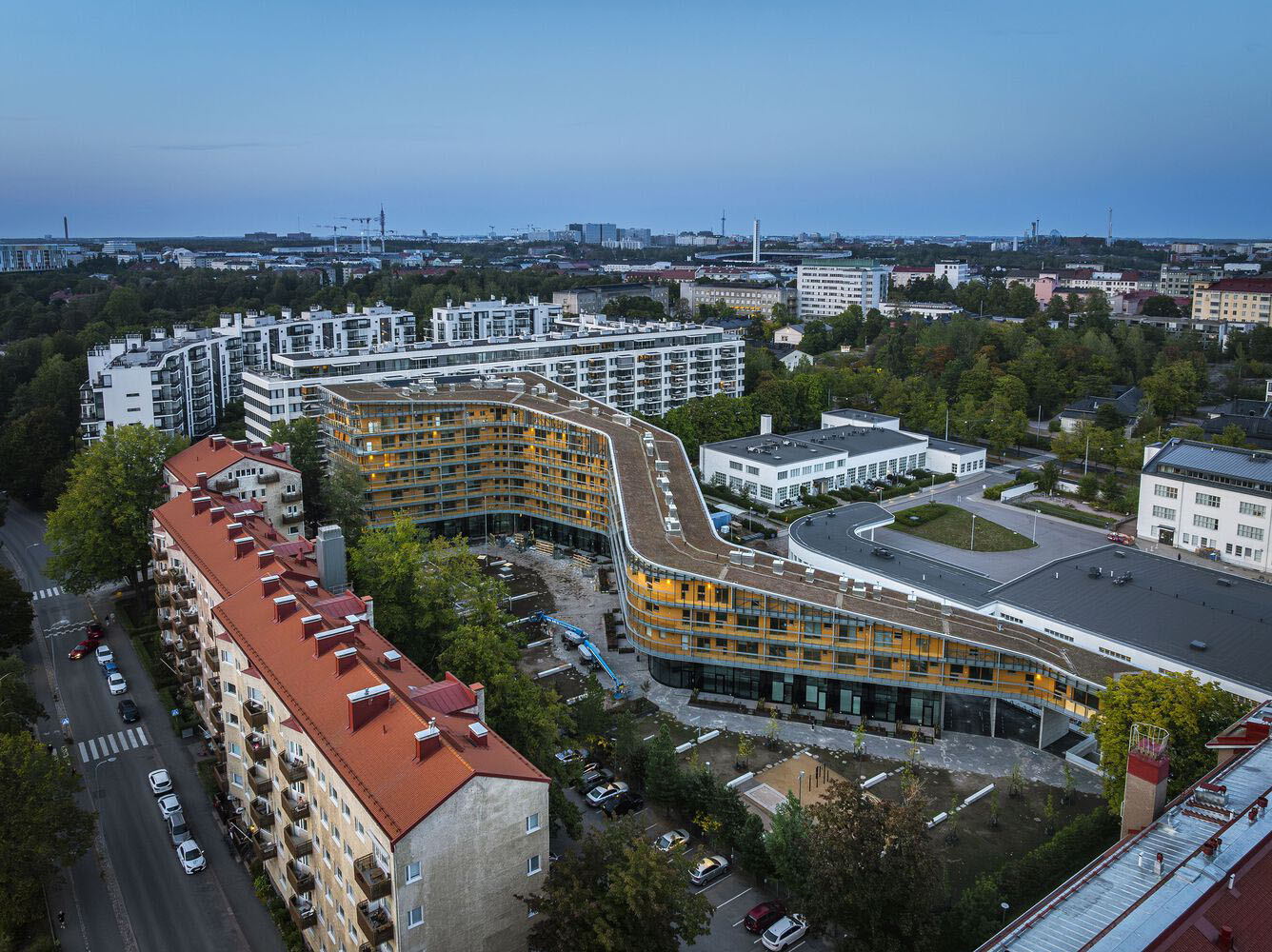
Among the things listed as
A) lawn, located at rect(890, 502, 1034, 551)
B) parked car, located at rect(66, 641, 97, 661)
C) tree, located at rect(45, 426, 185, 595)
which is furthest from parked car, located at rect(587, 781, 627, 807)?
lawn, located at rect(890, 502, 1034, 551)

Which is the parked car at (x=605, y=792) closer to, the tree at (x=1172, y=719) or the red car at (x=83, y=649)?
the tree at (x=1172, y=719)

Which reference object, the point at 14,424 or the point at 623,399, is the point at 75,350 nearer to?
the point at 14,424

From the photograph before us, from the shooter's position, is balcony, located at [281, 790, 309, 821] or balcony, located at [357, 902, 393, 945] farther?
balcony, located at [281, 790, 309, 821]

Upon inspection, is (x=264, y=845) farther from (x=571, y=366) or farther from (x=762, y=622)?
(x=571, y=366)

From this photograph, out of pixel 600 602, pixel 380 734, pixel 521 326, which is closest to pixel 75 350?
pixel 521 326

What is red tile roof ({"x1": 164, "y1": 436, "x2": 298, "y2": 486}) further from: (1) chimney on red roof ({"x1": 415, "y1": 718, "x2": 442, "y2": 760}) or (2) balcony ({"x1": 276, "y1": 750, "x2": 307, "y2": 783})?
(1) chimney on red roof ({"x1": 415, "y1": 718, "x2": 442, "y2": 760})

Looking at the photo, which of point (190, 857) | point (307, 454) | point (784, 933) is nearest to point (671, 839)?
point (784, 933)

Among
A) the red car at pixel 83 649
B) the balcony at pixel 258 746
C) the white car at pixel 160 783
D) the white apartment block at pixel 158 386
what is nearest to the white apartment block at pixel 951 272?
the white apartment block at pixel 158 386
